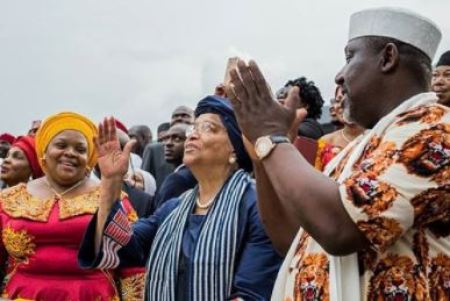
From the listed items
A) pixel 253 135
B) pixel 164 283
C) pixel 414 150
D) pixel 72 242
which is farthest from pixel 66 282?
pixel 414 150

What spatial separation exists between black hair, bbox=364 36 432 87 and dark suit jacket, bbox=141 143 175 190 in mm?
5906

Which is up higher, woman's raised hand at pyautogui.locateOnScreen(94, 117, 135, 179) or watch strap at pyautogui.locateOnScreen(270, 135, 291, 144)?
woman's raised hand at pyautogui.locateOnScreen(94, 117, 135, 179)

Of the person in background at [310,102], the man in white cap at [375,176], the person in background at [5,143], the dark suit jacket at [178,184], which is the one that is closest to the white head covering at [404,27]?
the man in white cap at [375,176]

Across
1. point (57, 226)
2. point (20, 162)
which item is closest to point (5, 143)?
point (20, 162)

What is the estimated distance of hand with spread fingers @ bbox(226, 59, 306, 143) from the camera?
7.28 ft

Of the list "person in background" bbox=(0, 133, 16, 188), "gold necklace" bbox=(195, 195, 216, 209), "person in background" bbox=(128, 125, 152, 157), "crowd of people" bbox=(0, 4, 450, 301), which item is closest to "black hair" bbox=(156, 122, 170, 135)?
"person in background" bbox=(128, 125, 152, 157)

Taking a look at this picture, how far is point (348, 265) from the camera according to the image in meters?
2.16

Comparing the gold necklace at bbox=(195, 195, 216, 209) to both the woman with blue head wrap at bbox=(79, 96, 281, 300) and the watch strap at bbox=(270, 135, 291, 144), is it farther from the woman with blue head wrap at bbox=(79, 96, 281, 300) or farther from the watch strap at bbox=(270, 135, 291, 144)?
the watch strap at bbox=(270, 135, 291, 144)

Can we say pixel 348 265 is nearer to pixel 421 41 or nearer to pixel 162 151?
pixel 421 41

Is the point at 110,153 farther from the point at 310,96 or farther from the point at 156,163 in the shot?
the point at 156,163

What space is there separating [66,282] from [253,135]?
2421 millimetres

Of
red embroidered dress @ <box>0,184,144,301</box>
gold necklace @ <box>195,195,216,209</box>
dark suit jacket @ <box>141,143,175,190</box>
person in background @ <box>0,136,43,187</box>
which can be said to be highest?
dark suit jacket @ <box>141,143,175,190</box>

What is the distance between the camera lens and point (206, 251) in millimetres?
3502

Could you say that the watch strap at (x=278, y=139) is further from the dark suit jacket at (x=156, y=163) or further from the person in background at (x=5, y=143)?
the person in background at (x=5, y=143)
